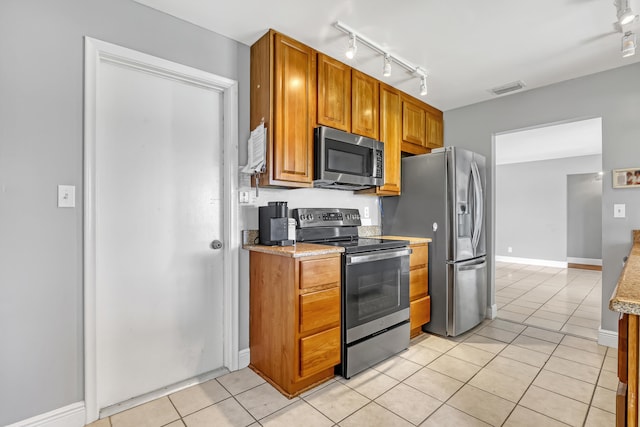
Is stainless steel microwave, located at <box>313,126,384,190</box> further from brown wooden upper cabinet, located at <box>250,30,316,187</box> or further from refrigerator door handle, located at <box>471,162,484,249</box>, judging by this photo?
refrigerator door handle, located at <box>471,162,484,249</box>

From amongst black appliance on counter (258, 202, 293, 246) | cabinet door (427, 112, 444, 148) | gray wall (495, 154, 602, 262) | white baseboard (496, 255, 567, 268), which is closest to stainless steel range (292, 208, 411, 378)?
black appliance on counter (258, 202, 293, 246)

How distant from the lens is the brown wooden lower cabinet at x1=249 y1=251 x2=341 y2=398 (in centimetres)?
194

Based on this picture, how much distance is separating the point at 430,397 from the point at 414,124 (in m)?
2.66

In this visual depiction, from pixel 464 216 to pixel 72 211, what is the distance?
3.10 m

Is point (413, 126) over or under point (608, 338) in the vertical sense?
over

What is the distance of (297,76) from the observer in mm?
2326

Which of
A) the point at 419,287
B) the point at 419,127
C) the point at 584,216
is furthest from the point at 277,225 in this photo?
the point at 584,216

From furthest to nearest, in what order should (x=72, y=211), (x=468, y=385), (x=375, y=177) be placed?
(x=375, y=177), (x=468, y=385), (x=72, y=211)

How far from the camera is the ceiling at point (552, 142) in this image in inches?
178

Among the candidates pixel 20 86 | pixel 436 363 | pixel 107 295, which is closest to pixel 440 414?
pixel 436 363

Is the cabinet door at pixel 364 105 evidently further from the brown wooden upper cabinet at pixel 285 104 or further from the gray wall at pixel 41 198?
the gray wall at pixel 41 198

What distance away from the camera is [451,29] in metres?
2.20

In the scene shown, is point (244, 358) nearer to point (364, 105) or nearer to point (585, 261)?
point (364, 105)

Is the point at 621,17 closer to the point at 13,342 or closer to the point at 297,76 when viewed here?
the point at 297,76
